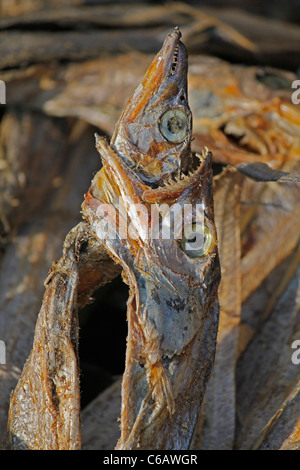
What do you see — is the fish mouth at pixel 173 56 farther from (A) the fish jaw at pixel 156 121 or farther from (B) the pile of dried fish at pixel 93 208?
(B) the pile of dried fish at pixel 93 208

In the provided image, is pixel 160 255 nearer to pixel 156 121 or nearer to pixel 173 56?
pixel 156 121

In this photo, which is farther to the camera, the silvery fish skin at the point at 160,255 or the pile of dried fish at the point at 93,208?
the pile of dried fish at the point at 93,208

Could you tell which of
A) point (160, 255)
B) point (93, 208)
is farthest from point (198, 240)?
point (93, 208)

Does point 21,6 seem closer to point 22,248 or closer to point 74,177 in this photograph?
point 74,177

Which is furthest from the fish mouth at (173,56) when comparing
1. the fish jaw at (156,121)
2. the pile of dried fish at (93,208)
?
the pile of dried fish at (93,208)

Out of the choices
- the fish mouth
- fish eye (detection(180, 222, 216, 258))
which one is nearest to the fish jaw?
the fish mouth
